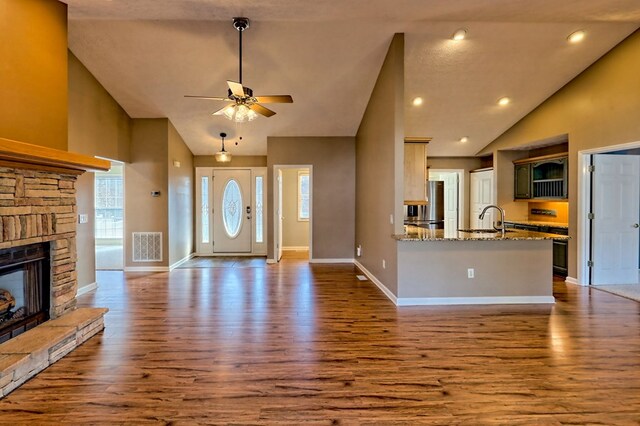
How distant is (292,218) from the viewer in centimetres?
961

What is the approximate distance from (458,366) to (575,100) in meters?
4.80

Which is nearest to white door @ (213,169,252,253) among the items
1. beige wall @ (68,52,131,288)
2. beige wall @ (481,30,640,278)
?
beige wall @ (68,52,131,288)

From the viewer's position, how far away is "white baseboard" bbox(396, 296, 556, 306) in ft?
14.3

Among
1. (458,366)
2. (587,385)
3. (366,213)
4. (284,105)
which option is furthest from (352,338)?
(284,105)

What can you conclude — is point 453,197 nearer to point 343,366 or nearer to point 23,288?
point 343,366

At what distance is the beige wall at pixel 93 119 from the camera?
4816 mm

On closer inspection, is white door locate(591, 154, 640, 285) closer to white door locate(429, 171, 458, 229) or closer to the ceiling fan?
white door locate(429, 171, 458, 229)

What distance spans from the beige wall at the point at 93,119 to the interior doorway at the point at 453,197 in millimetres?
6356

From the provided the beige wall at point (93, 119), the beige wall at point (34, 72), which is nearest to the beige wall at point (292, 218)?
the beige wall at point (93, 119)

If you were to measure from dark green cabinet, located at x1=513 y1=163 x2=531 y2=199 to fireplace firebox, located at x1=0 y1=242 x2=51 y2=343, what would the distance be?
7.49 m

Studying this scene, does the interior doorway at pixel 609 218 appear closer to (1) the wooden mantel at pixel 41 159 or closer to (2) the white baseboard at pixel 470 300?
(2) the white baseboard at pixel 470 300

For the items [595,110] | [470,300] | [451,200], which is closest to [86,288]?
[470,300]

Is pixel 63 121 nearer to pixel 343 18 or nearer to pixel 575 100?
pixel 343 18

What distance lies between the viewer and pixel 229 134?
280 inches
